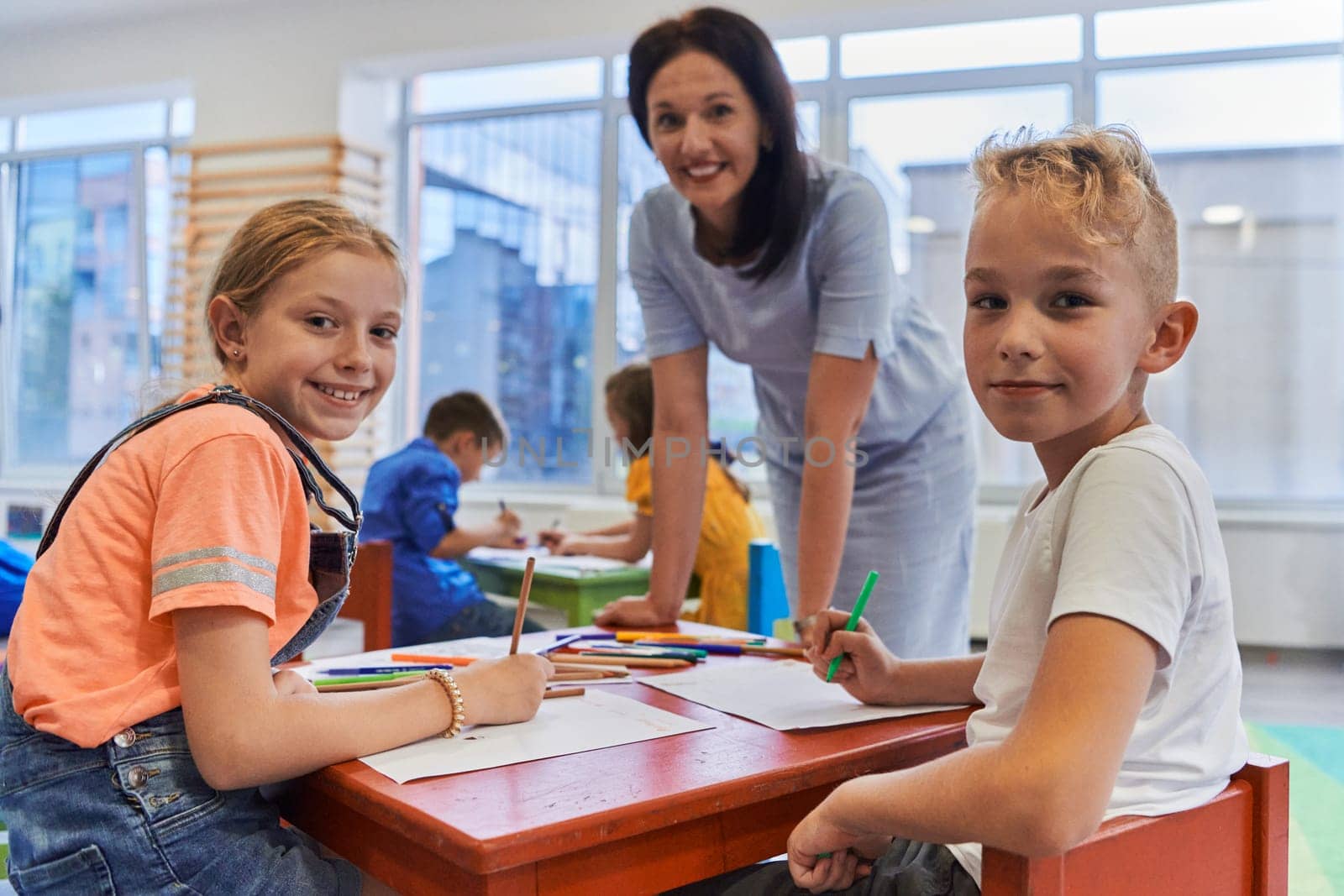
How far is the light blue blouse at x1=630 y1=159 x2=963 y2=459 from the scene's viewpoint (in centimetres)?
166

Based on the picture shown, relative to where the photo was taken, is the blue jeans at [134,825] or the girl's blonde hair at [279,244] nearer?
the blue jeans at [134,825]

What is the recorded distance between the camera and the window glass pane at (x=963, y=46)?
503cm

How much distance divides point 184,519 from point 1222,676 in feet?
2.75

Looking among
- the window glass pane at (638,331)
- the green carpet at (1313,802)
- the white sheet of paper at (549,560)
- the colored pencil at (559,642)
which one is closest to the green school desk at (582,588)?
the white sheet of paper at (549,560)

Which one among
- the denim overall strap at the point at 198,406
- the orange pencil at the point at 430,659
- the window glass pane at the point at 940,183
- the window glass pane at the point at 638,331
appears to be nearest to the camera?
the denim overall strap at the point at 198,406

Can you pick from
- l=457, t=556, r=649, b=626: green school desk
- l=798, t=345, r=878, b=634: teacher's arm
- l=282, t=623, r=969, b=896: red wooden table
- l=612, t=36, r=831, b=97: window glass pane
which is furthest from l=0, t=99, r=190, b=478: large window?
l=282, t=623, r=969, b=896: red wooden table

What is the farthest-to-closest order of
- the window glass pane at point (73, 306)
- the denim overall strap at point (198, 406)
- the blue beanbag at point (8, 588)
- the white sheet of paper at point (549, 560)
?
1. the window glass pane at point (73, 306)
2. the white sheet of paper at point (549, 560)
3. the blue beanbag at point (8, 588)
4. the denim overall strap at point (198, 406)

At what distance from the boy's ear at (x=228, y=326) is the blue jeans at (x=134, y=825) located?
0.39m

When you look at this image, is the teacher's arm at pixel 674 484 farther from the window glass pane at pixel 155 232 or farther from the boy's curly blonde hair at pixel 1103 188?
the window glass pane at pixel 155 232

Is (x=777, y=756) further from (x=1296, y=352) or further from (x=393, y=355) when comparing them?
(x=1296, y=352)

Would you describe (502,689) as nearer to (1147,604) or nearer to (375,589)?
(1147,604)

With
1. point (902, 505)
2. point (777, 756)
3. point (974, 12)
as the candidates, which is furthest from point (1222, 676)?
point (974, 12)

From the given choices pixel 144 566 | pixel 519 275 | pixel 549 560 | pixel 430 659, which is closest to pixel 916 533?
pixel 430 659

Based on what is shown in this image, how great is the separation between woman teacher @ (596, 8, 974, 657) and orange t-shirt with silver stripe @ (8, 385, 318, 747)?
0.74m
